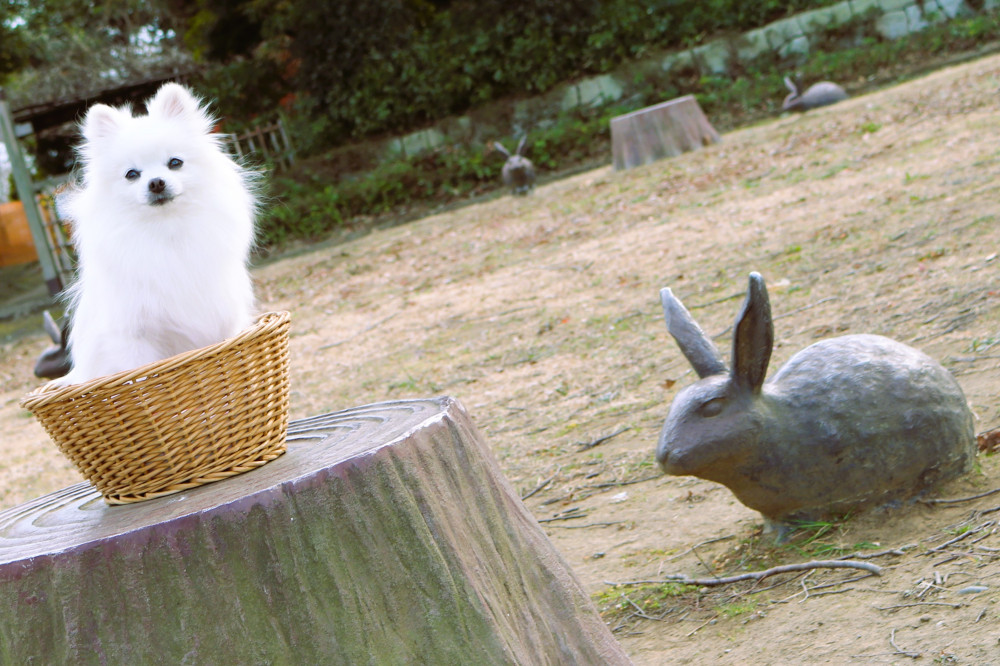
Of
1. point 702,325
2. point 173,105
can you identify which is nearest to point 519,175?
point 702,325

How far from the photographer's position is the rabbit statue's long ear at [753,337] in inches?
116

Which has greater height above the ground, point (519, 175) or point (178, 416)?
point (178, 416)

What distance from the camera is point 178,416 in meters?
2.07

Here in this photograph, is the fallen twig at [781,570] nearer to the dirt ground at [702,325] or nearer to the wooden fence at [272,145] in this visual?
the dirt ground at [702,325]

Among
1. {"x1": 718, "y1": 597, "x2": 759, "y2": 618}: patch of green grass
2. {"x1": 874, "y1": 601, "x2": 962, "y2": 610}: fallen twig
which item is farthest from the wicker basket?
{"x1": 874, "y1": 601, "x2": 962, "y2": 610}: fallen twig

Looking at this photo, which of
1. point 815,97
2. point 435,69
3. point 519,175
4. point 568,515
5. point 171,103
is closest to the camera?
point 171,103

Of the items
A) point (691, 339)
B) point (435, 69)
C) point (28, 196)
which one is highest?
point (435, 69)

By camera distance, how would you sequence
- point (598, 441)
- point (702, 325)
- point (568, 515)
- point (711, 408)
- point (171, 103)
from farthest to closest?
point (702, 325) → point (598, 441) → point (568, 515) → point (711, 408) → point (171, 103)

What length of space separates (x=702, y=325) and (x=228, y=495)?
13.9ft

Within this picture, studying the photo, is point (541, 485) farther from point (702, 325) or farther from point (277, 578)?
point (277, 578)

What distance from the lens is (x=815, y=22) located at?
1584 centimetres

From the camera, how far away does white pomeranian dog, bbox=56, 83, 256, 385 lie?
236cm

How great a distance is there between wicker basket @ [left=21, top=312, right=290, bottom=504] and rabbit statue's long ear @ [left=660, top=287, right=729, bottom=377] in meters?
1.41

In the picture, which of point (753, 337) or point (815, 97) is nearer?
point (753, 337)
